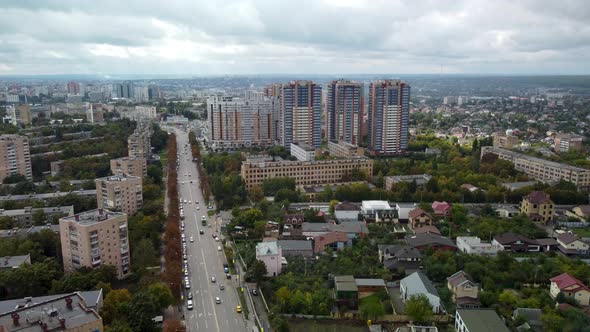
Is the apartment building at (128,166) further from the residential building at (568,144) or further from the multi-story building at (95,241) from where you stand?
the residential building at (568,144)

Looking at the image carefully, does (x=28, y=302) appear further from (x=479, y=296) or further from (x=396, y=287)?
(x=479, y=296)

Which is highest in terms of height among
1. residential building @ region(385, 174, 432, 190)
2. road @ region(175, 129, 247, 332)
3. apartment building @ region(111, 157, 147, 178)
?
apartment building @ region(111, 157, 147, 178)

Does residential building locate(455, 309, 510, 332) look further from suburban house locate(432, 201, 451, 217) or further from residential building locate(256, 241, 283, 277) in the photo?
suburban house locate(432, 201, 451, 217)

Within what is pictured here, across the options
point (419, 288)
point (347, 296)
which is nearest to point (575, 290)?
point (419, 288)

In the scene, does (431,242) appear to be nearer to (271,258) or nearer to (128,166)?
(271,258)

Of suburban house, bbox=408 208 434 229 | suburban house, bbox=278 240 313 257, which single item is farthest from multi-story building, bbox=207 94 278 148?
suburban house, bbox=278 240 313 257

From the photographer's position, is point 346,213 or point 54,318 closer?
point 54,318
